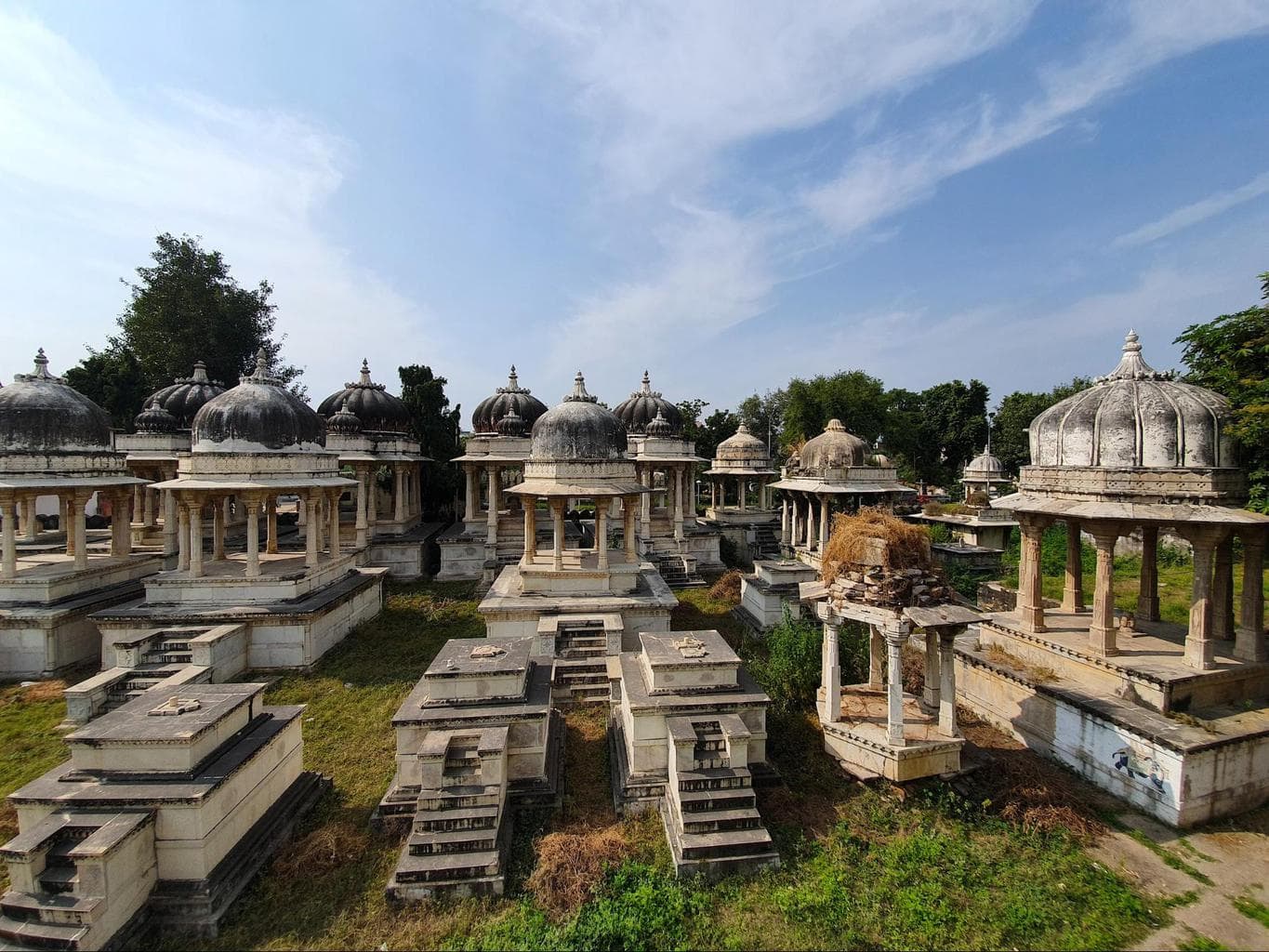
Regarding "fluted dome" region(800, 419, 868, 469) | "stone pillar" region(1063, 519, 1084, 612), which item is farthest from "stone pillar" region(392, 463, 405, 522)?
"stone pillar" region(1063, 519, 1084, 612)

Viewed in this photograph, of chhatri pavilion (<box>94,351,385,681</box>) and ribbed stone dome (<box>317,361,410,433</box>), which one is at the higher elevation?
ribbed stone dome (<box>317,361,410,433</box>)

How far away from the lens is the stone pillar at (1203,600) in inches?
409

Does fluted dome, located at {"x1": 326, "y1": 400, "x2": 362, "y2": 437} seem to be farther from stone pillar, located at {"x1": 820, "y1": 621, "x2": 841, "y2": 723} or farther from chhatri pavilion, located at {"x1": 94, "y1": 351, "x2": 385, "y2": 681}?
stone pillar, located at {"x1": 820, "y1": 621, "x2": 841, "y2": 723}

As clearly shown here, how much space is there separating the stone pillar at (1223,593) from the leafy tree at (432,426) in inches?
1119

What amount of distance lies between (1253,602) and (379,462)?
86.5ft

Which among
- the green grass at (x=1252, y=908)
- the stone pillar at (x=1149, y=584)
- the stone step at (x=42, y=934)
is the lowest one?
the green grass at (x=1252, y=908)

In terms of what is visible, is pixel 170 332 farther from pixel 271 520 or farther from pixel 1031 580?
pixel 1031 580

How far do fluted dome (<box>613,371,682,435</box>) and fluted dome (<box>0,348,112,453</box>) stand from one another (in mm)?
19653

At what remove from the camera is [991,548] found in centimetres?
2878

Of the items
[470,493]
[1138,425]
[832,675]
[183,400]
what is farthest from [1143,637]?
[183,400]

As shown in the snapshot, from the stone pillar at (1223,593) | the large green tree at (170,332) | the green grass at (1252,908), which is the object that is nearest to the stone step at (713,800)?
the green grass at (1252,908)

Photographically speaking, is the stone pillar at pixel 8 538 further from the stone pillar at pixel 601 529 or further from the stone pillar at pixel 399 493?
the stone pillar at pixel 601 529

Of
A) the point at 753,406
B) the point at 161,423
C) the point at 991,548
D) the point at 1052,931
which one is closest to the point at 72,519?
the point at 161,423

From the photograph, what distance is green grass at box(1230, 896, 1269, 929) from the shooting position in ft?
22.6
